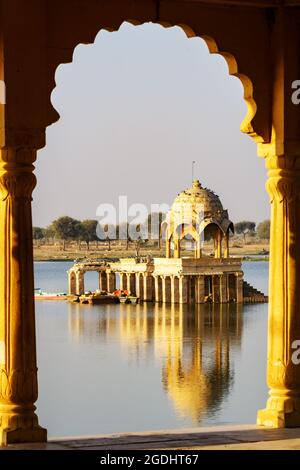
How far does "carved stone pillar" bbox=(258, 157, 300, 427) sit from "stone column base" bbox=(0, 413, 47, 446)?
1.49 metres

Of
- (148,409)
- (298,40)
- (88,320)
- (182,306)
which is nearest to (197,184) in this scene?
(182,306)

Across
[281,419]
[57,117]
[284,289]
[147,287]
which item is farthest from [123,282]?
[57,117]

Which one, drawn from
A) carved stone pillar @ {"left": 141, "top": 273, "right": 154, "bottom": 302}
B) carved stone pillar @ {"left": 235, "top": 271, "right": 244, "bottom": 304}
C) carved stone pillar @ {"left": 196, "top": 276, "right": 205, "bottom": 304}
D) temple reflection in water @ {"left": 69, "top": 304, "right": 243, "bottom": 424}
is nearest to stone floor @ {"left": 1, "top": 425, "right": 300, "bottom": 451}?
temple reflection in water @ {"left": 69, "top": 304, "right": 243, "bottom": 424}

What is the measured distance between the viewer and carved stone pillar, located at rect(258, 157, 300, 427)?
808cm

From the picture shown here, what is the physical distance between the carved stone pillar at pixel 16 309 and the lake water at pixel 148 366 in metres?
15.7

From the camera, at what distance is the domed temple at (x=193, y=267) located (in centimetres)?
7019

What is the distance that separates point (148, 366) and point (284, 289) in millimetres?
34536

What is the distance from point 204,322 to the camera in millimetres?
60719

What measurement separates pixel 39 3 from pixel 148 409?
76.0 feet

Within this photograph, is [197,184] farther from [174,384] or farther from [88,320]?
[174,384]

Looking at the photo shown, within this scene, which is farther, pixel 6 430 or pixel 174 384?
pixel 174 384

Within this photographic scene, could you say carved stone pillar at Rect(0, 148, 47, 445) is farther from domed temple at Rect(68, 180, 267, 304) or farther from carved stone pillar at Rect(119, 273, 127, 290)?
carved stone pillar at Rect(119, 273, 127, 290)

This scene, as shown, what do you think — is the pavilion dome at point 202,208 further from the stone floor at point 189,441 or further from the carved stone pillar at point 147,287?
the stone floor at point 189,441

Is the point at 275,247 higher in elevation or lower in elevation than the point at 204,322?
higher
